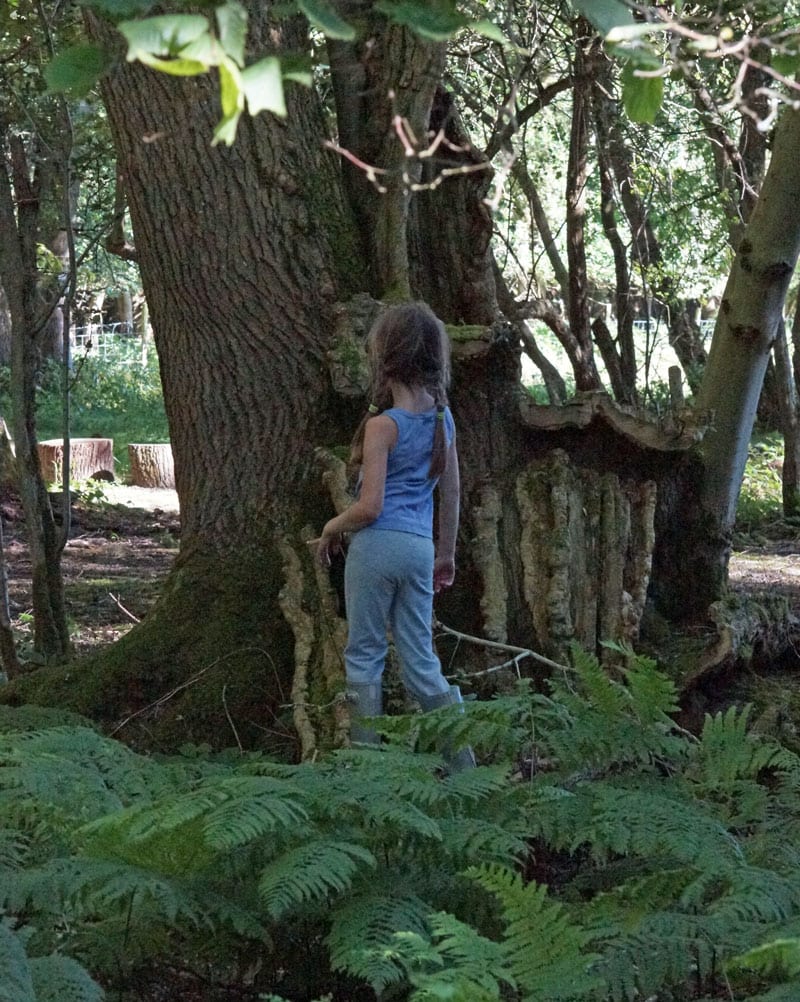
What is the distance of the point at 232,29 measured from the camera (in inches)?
62.3

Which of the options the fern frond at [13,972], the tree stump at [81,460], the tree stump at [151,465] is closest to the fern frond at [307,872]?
the fern frond at [13,972]

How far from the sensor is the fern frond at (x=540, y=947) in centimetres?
215

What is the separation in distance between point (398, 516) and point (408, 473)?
0.54 ft

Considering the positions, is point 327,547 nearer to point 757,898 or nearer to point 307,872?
point 307,872

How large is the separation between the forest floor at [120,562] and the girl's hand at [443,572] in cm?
222

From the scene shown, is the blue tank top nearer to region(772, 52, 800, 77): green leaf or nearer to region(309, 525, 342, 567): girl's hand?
region(309, 525, 342, 567): girl's hand

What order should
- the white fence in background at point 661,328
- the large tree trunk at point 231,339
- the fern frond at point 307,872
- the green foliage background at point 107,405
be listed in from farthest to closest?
the green foliage background at point 107,405 → the white fence in background at point 661,328 → the large tree trunk at point 231,339 → the fern frond at point 307,872

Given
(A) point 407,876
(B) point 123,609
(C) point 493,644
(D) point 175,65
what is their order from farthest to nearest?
(B) point 123,609 < (C) point 493,644 < (A) point 407,876 < (D) point 175,65

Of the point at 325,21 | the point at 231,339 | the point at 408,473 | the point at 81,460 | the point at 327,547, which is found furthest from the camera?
the point at 81,460

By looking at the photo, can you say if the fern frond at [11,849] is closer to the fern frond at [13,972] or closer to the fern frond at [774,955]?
the fern frond at [13,972]

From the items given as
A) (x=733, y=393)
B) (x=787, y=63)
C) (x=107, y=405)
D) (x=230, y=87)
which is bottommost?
(x=733, y=393)

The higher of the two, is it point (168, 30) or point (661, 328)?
point (661, 328)

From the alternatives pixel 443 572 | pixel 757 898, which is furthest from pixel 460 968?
pixel 443 572

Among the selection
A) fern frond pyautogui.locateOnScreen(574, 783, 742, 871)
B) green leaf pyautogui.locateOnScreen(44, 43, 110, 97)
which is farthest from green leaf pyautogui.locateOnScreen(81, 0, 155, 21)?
fern frond pyautogui.locateOnScreen(574, 783, 742, 871)
